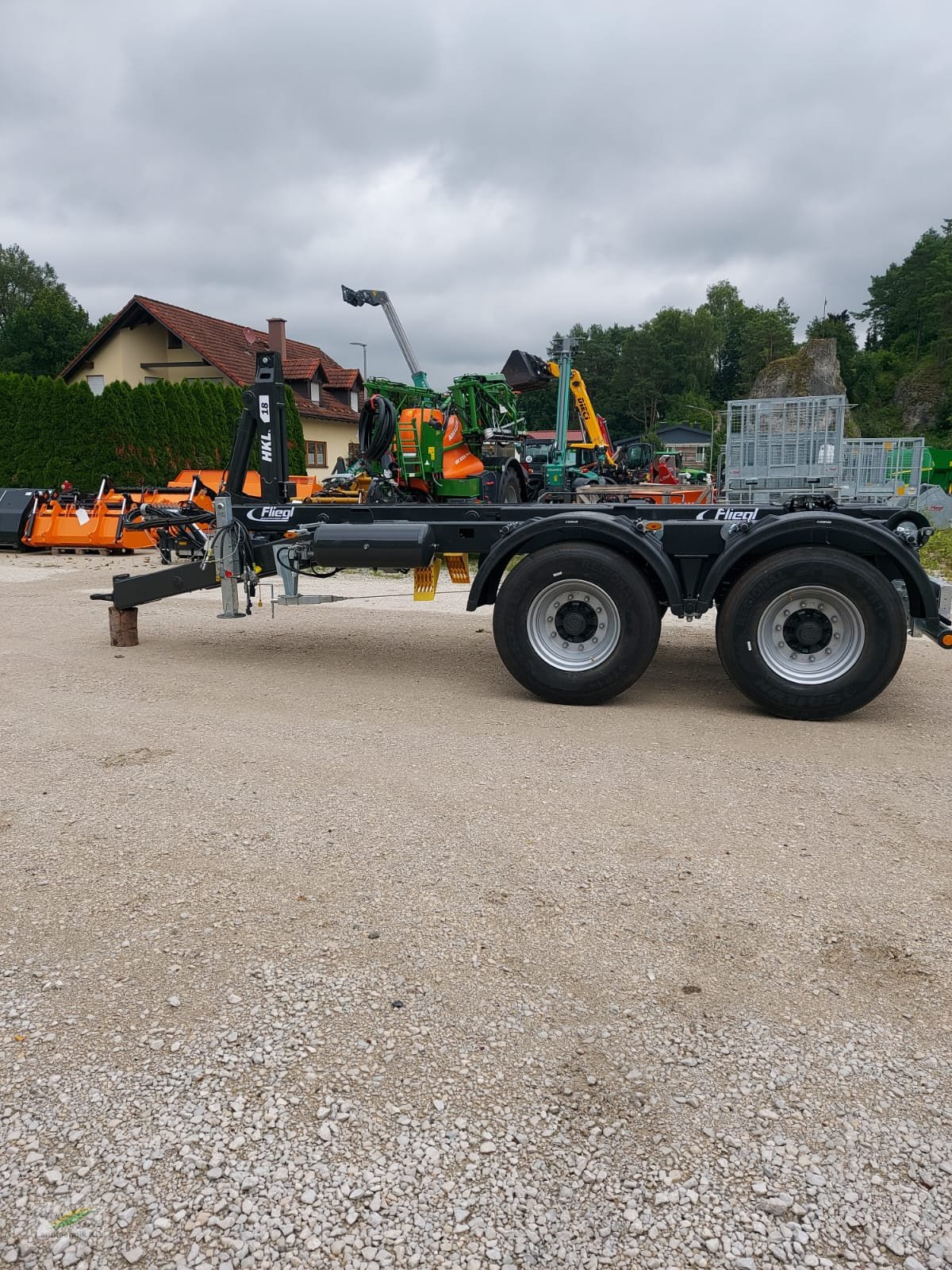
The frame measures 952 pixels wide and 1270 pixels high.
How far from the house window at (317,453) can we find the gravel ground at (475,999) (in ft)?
97.8

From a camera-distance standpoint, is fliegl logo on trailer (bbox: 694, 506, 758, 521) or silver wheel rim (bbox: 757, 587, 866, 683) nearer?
silver wheel rim (bbox: 757, 587, 866, 683)

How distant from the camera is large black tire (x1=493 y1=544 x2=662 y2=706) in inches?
242

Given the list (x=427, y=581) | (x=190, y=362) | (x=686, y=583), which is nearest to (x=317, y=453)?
(x=190, y=362)

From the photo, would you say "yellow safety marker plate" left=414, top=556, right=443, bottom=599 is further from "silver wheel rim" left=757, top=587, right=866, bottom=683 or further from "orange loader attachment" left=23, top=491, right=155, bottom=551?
"orange loader attachment" left=23, top=491, right=155, bottom=551

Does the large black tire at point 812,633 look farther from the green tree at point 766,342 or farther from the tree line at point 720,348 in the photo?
the green tree at point 766,342

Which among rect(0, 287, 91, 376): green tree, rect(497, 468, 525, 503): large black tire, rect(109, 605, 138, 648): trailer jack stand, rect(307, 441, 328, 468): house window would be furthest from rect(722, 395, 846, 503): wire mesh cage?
rect(0, 287, 91, 376): green tree

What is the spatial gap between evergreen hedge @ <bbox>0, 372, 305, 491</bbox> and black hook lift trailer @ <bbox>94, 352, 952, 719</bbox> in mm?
19065

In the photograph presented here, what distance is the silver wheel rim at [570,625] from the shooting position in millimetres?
6301

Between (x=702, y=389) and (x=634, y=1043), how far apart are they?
367 feet

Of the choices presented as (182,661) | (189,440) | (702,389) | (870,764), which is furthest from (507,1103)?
(702,389)

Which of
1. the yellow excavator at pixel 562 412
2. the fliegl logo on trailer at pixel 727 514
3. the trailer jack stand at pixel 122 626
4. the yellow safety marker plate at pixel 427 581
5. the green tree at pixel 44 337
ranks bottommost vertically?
the trailer jack stand at pixel 122 626

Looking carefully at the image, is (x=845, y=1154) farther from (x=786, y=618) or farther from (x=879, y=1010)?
(x=786, y=618)

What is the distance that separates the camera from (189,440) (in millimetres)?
25031

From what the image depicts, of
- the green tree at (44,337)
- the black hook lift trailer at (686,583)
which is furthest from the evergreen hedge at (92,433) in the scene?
the green tree at (44,337)
